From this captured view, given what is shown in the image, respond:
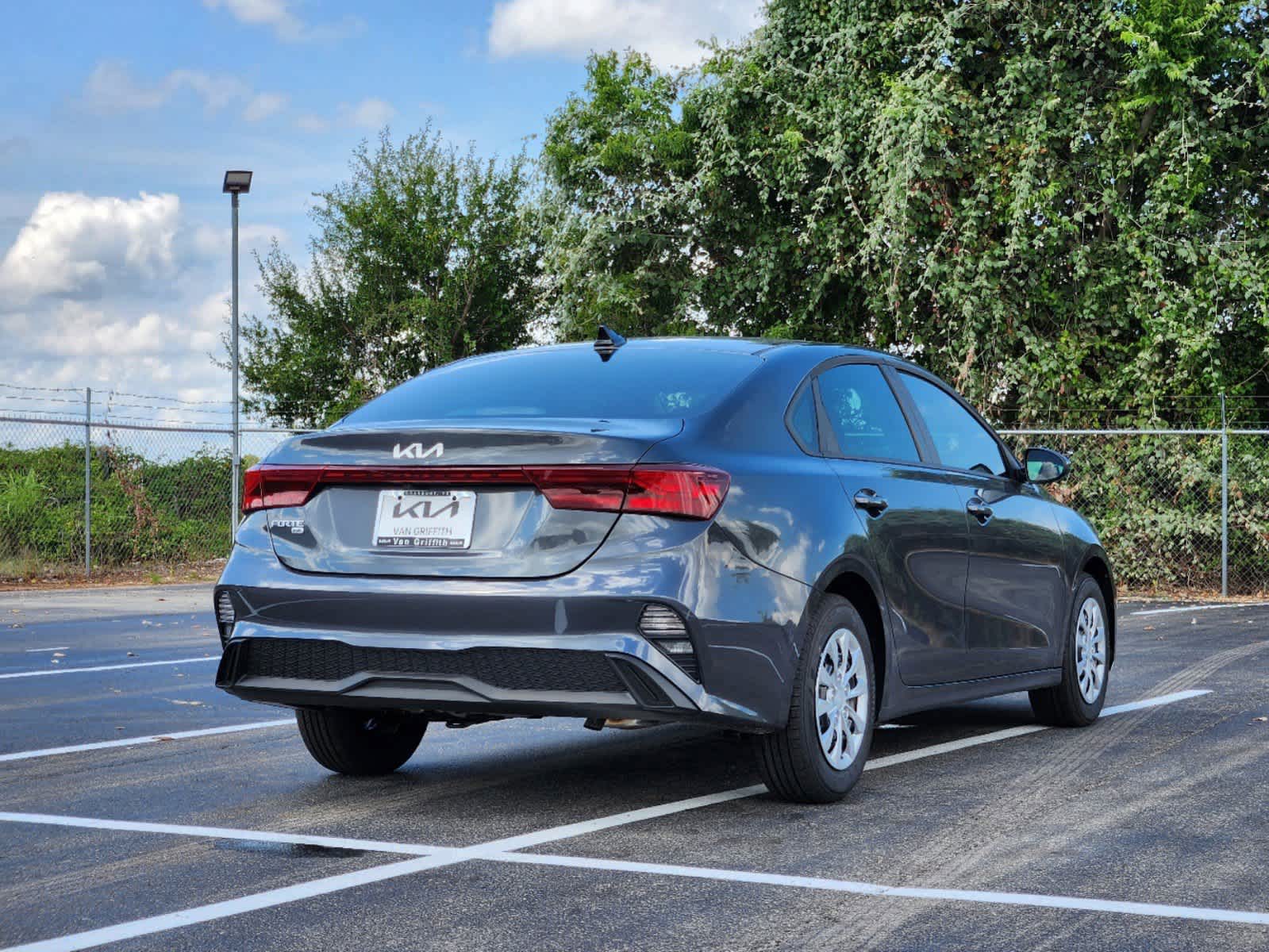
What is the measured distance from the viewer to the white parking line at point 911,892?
418cm

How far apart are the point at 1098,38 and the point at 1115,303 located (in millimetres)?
3315

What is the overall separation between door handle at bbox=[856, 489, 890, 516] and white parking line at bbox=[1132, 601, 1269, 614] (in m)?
10.9

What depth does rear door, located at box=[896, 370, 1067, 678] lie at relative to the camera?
682 centimetres

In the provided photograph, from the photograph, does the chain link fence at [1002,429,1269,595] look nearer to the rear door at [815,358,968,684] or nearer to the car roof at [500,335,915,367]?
the rear door at [815,358,968,684]

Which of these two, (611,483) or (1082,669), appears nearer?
(611,483)

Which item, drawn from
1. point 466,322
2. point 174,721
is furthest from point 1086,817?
point 466,322

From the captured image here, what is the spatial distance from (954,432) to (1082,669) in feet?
4.87

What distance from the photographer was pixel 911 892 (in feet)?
14.4

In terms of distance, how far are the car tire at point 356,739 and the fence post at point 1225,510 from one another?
551 inches

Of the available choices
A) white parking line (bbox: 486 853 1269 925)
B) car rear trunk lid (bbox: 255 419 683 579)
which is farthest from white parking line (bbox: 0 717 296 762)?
white parking line (bbox: 486 853 1269 925)

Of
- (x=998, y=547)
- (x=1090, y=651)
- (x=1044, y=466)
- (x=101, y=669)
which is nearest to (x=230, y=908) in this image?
(x=998, y=547)

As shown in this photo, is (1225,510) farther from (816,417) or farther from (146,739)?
(146,739)

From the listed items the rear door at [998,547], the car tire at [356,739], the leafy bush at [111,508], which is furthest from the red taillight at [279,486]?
the leafy bush at [111,508]

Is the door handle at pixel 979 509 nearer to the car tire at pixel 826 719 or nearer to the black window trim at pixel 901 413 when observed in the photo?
the black window trim at pixel 901 413
